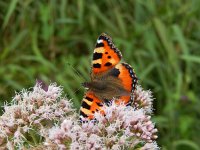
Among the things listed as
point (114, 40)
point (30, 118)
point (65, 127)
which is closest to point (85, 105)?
point (65, 127)

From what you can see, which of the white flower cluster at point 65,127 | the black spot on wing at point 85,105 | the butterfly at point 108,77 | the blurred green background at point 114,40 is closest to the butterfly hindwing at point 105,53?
the butterfly at point 108,77

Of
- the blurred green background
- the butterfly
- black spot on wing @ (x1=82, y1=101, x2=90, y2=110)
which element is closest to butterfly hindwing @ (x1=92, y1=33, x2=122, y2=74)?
the butterfly

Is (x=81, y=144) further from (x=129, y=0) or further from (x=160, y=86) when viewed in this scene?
(x=129, y=0)

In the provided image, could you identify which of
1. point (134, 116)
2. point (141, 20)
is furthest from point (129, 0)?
point (134, 116)

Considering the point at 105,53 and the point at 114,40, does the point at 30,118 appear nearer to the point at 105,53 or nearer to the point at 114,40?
the point at 105,53

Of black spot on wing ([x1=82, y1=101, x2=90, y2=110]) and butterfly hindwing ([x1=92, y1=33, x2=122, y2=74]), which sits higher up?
butterfly hindwing ([x1=92, y1=33, x2=122, y2=74])

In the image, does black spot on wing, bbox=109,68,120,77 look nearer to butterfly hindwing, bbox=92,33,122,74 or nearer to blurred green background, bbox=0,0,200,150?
A: butterfly hindwing, bbox=92,33,122,74
